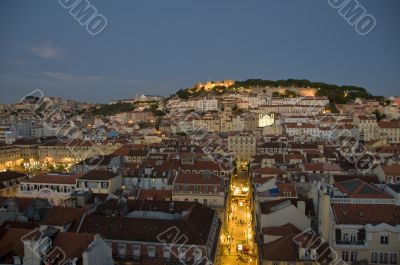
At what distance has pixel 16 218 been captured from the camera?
28531 mm

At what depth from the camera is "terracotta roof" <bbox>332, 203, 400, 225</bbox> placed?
77.3 feet

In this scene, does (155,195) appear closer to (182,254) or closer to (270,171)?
(182,254)

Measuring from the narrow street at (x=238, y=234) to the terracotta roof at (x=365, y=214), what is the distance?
10.6m

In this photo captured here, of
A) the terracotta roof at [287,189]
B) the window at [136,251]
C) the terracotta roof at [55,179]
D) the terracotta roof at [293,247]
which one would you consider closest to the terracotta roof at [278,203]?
the terracotta roof at [287,189]

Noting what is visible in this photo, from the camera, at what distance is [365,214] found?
24.2 m

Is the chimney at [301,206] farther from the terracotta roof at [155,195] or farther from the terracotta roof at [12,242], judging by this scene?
the terracotta roof at [12,242]

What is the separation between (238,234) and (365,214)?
18.7 metres

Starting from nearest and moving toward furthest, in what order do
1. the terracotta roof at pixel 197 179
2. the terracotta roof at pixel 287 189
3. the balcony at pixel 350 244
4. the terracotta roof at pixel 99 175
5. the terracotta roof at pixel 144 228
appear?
the balcony at pixel 350 244 → the terracotta roof at pixel 144 228 → the terracotta roof at pixel 287 189 → the terracotta roof at pixel 197 179 → the terracotta roof at pixel 99 175

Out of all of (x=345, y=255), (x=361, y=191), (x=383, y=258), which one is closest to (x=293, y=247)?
(x=345, y=255)

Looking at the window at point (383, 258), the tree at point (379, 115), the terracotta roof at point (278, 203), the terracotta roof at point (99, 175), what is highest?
the tree at point (379, 115)

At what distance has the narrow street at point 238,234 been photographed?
113 ft

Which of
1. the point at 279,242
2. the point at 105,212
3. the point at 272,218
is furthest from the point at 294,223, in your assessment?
the point at 105,212

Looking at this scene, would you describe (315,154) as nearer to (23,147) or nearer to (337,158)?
(337,158)

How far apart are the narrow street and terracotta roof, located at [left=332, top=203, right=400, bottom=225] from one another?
1055 cm
